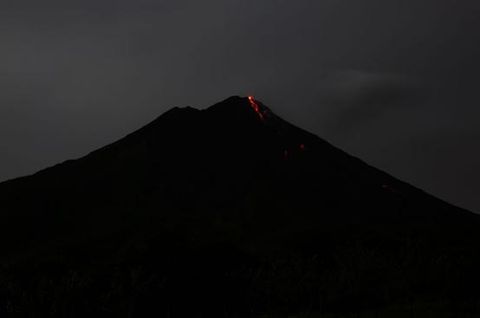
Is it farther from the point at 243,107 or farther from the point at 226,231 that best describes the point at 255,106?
the point at 226,231

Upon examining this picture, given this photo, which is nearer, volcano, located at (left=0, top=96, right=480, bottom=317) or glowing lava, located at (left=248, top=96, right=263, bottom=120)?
volcano, located at (left=0, top=96, right=480, bottom=317)

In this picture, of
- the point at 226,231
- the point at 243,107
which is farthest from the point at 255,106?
the point at 226,231

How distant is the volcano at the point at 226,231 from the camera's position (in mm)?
46344

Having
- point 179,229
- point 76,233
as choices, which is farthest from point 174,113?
point 179,229

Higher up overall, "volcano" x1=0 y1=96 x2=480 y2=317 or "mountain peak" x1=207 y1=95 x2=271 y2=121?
"mountain peak" x1=207 y1=95 x2=271 y2=121

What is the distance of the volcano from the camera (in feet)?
152

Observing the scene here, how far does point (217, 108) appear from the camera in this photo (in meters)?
196

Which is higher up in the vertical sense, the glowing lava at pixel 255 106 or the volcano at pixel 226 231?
the glowing lava at pixel 255 106

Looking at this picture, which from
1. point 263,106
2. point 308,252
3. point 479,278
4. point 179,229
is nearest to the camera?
point 479,278

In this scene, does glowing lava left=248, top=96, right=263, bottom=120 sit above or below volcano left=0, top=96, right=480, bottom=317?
above

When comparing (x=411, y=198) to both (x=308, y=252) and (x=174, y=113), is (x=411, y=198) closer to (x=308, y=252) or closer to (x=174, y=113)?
(x=308, y=252)

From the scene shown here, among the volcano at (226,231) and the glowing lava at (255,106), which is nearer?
the volcano at (226,231)

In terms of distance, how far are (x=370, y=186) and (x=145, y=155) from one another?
5599cm

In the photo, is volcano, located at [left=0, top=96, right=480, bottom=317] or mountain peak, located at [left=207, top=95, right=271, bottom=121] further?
mountain peak, located at [left=207, top=95, right=271, bottom=121]
